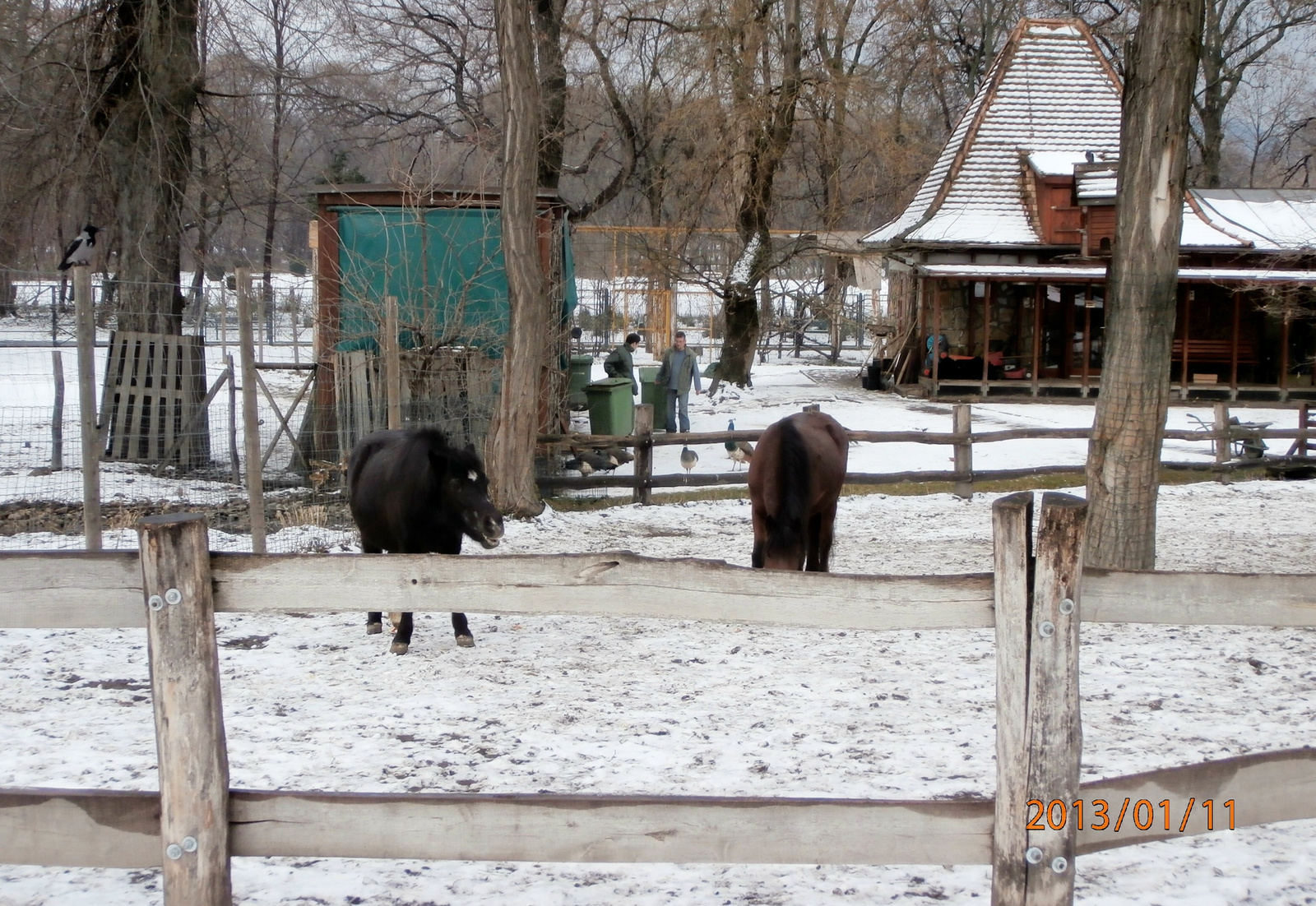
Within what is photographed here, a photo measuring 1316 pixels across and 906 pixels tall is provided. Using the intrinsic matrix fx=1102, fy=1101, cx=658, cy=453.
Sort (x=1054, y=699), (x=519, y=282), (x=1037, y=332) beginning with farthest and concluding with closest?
(x=1037, y=332) → (x=519, y=282) → (x=1054, y=699)

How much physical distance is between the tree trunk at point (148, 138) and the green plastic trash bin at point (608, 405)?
18.2 ft

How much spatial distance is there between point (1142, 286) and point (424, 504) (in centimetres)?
498

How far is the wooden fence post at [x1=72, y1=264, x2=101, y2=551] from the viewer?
7277 millimetres

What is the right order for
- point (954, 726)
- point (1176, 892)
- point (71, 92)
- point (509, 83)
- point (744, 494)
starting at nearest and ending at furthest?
point (1176, 892) < point (954, 726) < point (509, 83) < point (71, 92) < point (744, 494)

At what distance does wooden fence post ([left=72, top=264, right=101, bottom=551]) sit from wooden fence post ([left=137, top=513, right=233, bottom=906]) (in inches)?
200

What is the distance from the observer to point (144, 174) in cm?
1277

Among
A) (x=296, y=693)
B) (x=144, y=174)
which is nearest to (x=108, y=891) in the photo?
(x=296, y=693)

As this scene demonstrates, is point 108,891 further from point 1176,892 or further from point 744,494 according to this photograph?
point 744,494

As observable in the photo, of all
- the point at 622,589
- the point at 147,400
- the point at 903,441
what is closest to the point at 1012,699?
the point at 622,589

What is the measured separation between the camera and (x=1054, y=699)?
9.40 ft

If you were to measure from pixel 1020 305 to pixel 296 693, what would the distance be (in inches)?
892

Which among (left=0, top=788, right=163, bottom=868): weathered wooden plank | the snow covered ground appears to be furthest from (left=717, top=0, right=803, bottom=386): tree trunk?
(left=0, top=788, right=163, bottom=868): weathered wooden plank

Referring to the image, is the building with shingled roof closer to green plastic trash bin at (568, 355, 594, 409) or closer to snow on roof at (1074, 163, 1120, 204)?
snow on roof at (1074, 163, 1120, 204)
